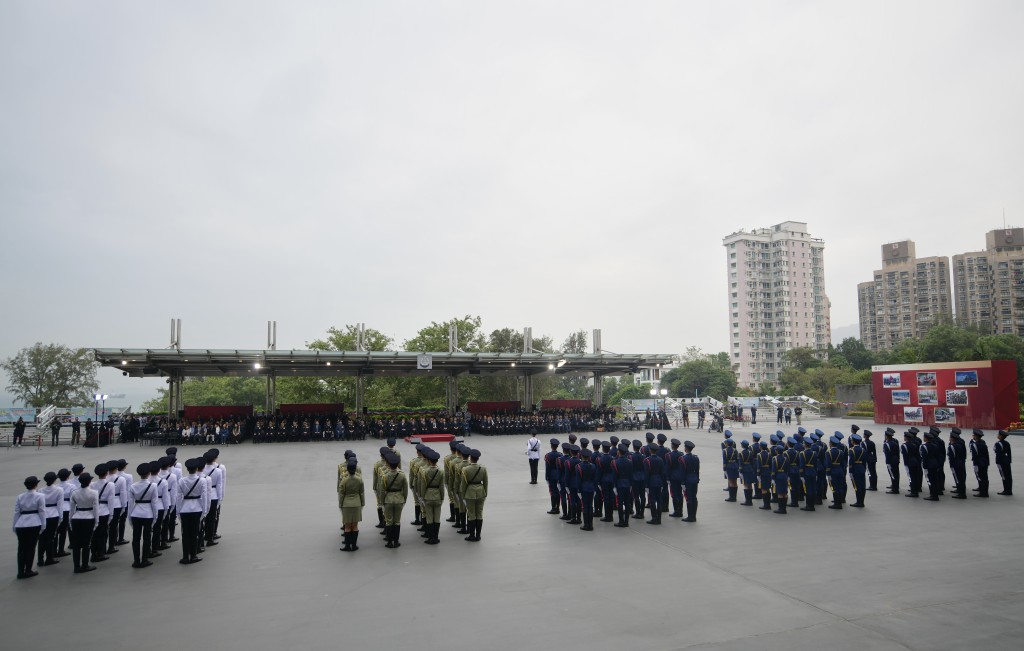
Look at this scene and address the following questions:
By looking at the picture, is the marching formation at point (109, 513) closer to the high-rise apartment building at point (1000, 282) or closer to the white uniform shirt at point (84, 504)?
the white uniform shirt at point (84, 504)

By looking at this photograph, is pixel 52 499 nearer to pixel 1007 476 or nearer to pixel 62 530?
pixel 62 530

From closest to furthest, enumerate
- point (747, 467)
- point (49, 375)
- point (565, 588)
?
point (565, 588) < point (747, 467) < point (49, 375)

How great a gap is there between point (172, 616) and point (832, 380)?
196 feet

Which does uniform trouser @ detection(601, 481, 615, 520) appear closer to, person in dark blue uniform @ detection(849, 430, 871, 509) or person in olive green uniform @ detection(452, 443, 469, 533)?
person in olive green uniform @ detection(452, 443, 469, 533)

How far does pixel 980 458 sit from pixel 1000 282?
108037 millimetres

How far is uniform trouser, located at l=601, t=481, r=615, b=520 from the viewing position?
9.86 meters

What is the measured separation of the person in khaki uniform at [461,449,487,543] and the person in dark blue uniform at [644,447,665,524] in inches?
118

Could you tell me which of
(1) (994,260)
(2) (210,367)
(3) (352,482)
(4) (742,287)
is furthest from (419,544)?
(1) (994,260)

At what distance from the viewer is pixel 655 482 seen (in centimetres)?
997

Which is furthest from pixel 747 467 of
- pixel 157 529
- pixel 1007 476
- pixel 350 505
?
pixel 157 529

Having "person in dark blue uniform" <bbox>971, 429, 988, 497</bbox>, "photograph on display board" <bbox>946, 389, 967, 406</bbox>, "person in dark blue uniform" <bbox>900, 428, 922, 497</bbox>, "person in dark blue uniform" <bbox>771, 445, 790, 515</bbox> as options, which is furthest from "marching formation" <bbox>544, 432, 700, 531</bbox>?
"photograph on display board" <bbox>946, 389, 967, 406</bbox>

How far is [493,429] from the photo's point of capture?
101 feet

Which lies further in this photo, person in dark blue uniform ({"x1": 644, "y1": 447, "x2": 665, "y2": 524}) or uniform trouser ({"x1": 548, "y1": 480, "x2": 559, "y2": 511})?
uniform trouser ({"x1": 548, "y1": 480, "x2": 559, "y2": 511})

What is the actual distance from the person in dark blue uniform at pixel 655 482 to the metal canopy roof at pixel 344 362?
20056 mm
